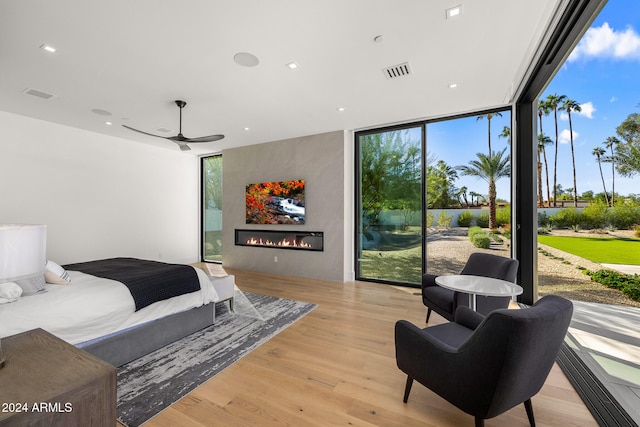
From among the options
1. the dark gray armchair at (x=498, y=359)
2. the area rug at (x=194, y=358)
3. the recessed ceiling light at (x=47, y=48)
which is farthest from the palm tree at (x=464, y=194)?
the recessed ceiling light at (x=47, y=48)

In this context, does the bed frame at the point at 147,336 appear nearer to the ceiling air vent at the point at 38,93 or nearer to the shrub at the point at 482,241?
the ceiling air vent at the point at 38,93

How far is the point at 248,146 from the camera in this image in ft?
20.2

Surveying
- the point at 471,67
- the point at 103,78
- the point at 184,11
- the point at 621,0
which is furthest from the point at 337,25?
the point at 103,78

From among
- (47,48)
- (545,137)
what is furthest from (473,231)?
(47,48)

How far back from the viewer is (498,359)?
4.17 ft

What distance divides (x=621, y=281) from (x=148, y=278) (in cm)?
392

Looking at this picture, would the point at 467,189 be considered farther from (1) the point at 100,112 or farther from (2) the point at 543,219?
(1) the point at 100,112

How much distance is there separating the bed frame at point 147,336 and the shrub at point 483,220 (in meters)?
4.00

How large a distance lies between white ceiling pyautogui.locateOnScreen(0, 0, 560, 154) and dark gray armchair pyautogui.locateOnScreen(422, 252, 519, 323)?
2.09 meters

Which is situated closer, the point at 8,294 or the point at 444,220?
the point at 8,294

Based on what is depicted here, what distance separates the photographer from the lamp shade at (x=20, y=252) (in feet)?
3.31

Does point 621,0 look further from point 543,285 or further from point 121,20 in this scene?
point 121,20

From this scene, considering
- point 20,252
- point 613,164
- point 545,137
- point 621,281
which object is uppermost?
point 545,137

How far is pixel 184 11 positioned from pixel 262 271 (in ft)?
15.5
